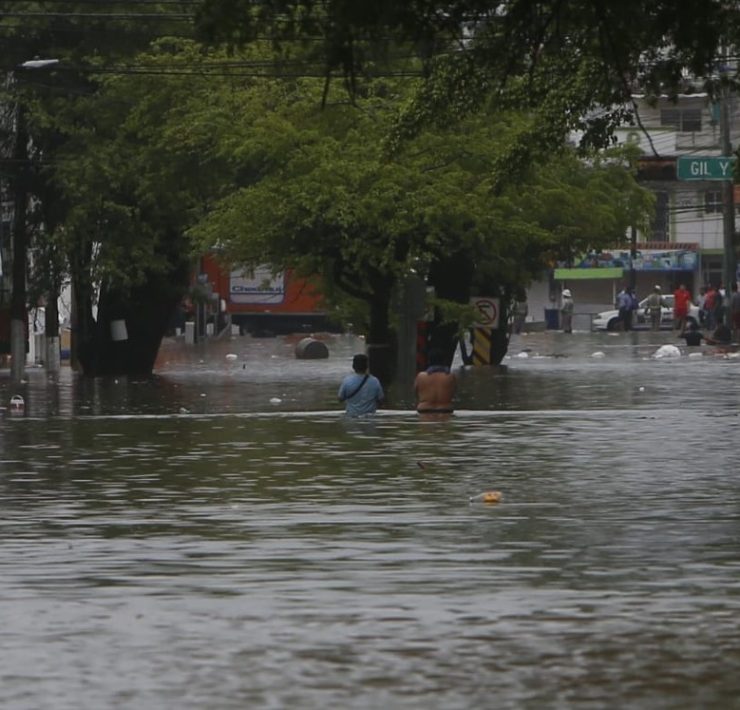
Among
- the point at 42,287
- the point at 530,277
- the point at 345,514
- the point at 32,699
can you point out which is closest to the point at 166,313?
the point at 42,287

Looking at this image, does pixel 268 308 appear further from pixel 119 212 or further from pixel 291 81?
pixel 291 81

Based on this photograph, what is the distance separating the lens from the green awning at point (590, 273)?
4168 inches

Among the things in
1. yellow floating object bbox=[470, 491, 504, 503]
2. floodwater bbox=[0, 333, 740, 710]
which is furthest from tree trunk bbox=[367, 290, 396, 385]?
yellow floating object bbox=[470, 491, 504, 503]

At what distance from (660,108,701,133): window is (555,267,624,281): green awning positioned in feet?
22.7

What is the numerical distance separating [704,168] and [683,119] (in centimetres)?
6640

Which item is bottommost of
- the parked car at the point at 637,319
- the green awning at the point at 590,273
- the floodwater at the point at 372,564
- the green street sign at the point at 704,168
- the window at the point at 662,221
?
the floodwater at the point at 372,564

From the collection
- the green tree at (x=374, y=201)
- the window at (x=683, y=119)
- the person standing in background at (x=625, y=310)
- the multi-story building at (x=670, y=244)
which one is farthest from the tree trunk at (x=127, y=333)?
the window at (x=683, y=119)

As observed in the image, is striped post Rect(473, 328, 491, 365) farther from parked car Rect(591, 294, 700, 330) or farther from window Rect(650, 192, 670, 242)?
window Rect(650, 192, 670, 242)

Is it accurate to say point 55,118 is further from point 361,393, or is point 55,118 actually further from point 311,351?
point 361,393

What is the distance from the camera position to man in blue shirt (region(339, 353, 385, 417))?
3034 centimetres

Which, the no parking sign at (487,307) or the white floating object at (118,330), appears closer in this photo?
the no parking sign at (487,307)

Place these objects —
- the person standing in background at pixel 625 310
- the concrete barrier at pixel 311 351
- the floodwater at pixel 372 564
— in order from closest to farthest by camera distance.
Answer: the floodwater at pixel 372 564 → the concrete barrier at pixel 311 351 → the person standing in background at pixel 625 310

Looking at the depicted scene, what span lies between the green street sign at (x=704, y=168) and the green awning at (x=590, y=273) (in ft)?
214

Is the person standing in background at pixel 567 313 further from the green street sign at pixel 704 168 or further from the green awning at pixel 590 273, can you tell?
the green street sign at pixel 704 168
